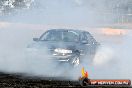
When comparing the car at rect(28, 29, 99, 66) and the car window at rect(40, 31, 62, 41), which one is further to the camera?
the car window at rect(40, 31, 62, 41)

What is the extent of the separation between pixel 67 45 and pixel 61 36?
41.3 inches

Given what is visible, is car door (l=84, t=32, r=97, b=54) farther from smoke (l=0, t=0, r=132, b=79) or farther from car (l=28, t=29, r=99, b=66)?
smoke (l=0, t=0, r=132, b=79)

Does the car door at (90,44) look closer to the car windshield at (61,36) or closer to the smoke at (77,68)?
the smoke at (77,68)

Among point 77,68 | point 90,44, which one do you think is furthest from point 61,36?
point 77,68

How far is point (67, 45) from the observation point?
1217 cm

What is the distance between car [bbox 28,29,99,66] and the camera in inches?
463

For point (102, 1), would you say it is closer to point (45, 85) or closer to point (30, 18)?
point (45, 85)

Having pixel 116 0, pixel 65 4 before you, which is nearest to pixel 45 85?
pixel 116 0

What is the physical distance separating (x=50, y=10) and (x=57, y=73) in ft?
15.1

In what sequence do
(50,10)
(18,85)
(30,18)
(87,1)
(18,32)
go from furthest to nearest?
(18,32) < (30,18) < (50,10) < (87,1) < (18,85)

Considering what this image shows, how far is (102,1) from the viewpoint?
12133 mm

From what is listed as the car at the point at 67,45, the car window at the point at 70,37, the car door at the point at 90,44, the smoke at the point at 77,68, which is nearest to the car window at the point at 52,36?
the car at the point at 67,45

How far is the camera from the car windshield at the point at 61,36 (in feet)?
42.8

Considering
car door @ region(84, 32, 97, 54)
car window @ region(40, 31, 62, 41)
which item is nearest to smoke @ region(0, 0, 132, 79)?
car door @ region(84, 32, 97, 54)
